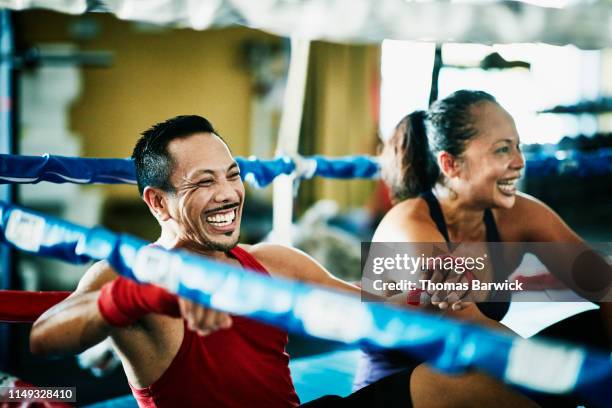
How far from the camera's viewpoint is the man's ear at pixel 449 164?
1591mm

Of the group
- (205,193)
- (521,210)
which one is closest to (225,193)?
(205,193)

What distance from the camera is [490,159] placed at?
1.57m

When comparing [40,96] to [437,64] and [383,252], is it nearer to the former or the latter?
[437,64]

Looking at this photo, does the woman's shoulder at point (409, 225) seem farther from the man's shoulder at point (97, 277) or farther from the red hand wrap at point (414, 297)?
the man's shoulder at point (97, 277)

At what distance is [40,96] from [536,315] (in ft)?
10.5

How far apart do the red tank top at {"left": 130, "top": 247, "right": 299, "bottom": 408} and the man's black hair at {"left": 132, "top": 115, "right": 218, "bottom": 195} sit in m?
0.28

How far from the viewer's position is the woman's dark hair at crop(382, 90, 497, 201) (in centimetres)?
156

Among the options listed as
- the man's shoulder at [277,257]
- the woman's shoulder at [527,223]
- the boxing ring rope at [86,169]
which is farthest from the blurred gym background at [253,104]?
the man's shoulder at [277,257]

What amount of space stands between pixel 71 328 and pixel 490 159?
0.98 meters

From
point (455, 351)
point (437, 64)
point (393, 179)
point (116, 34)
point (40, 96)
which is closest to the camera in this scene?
point (455, 351)

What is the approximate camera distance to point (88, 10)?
1515 millimetres

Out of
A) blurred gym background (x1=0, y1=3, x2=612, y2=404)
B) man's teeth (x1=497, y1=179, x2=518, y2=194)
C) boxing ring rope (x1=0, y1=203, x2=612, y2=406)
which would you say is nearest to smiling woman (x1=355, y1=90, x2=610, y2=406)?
man's teeth (x1=497, y1=179, x2=518, y2=194)

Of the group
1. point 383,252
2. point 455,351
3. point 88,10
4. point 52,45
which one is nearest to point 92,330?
point 455,351

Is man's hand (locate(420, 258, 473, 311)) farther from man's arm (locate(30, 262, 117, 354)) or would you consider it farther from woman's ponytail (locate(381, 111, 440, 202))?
man's arm (locate(30, 262, 117, 354))
